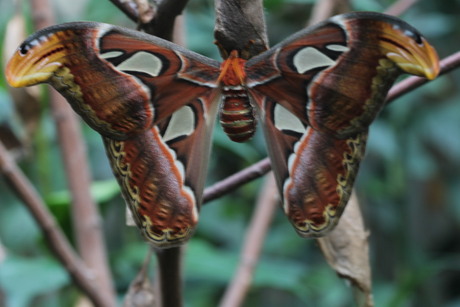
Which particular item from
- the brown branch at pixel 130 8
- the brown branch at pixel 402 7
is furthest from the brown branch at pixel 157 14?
the brown branch at pixel 402 7

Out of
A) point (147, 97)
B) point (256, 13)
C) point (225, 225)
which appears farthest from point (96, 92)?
point (225, 225)

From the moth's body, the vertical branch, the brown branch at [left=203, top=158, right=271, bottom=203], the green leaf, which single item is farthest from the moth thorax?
the green leaf

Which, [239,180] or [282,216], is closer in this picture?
[239,180]

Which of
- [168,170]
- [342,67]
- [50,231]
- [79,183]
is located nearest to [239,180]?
[168,170]

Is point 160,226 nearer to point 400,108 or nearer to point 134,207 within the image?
point 134,207

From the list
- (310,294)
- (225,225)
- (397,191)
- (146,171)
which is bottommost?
(310,294)

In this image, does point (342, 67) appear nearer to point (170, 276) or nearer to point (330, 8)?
point (170, 276)

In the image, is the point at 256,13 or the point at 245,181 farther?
the point at 245,181
